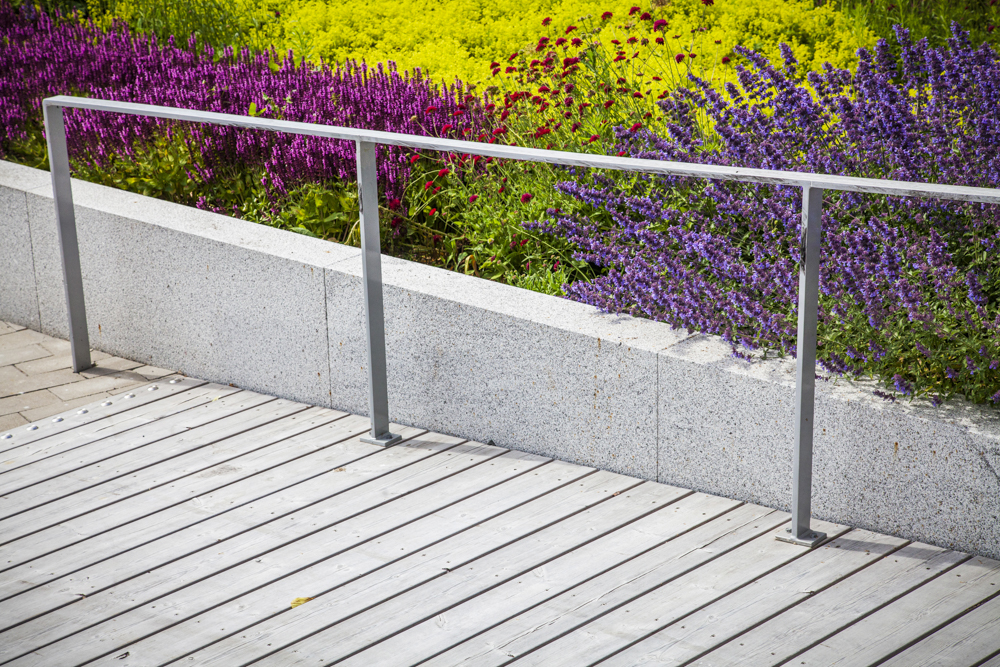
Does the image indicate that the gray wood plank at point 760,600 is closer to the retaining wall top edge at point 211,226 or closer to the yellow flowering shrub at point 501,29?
the retaining wall top edge at point 211,226

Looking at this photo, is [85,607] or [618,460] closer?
[85,607]

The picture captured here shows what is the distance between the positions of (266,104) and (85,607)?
339 centimetres

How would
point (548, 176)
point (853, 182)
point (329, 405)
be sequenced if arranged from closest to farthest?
point (853, 182) → point (329, 405) → point (548, 176)

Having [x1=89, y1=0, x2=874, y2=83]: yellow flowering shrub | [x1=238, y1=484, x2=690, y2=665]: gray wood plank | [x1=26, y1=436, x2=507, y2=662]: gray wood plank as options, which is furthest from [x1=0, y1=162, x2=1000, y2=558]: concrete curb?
[x1=89, y1=0, x2=874, y2=83]: yellow flowering shrub

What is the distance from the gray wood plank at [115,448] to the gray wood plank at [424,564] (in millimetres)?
1212

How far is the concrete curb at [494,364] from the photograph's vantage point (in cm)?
302

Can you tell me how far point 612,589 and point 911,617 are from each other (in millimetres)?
752

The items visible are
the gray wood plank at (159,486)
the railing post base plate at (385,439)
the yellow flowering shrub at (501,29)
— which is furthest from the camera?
the yellow flowering shrub at (501,29)

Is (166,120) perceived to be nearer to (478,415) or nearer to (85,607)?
(478,415)

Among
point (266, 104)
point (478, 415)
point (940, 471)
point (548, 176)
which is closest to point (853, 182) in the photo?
point (940, 471)

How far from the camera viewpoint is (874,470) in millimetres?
3070

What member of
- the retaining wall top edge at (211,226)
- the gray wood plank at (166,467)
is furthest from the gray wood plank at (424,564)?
the retaining wall top edge at (211,226)

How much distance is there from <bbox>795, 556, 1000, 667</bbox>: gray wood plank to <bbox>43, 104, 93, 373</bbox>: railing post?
11.2 ft

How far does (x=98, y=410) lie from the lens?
14.3 ft
